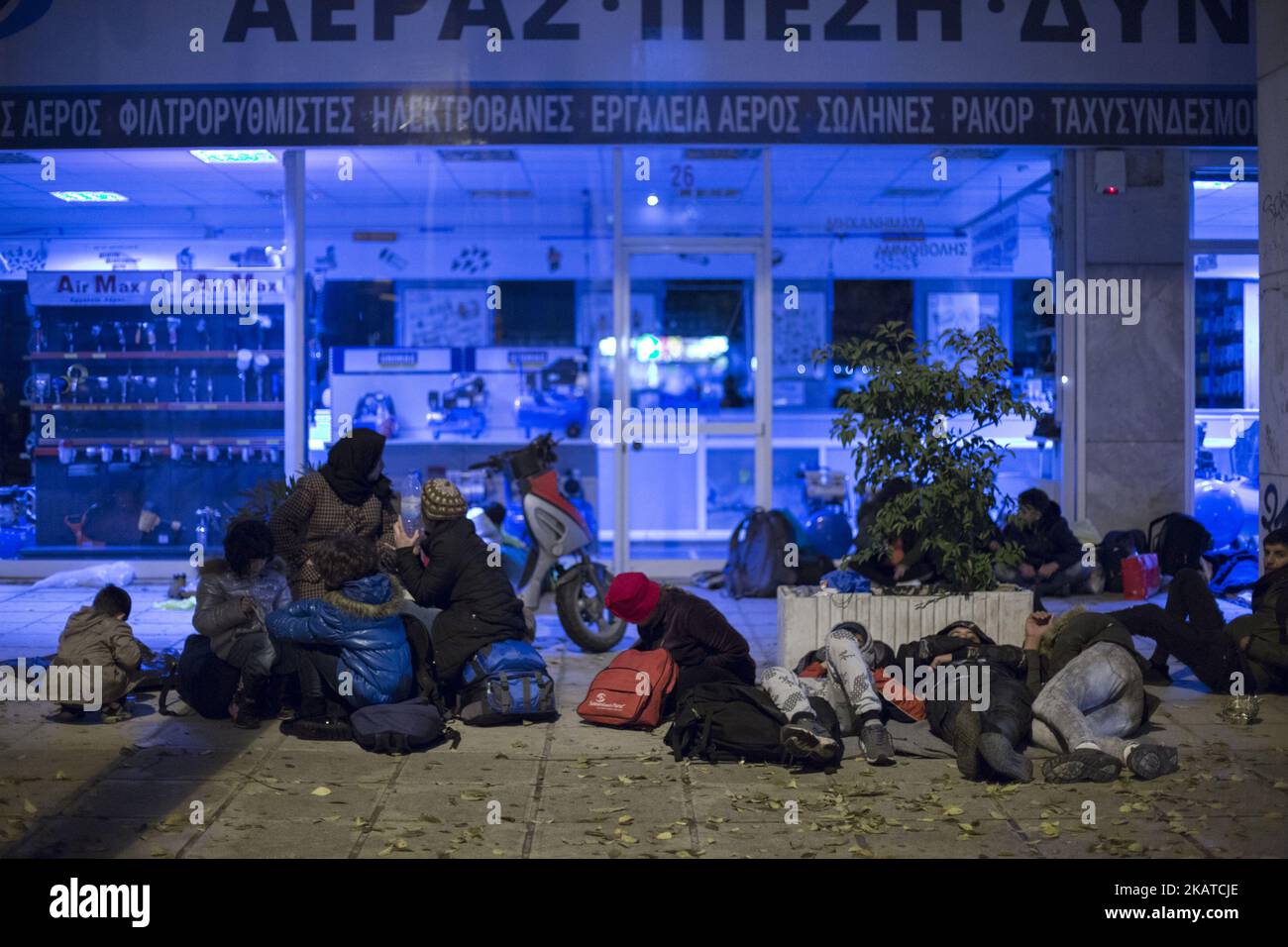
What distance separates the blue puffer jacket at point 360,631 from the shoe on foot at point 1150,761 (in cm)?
331

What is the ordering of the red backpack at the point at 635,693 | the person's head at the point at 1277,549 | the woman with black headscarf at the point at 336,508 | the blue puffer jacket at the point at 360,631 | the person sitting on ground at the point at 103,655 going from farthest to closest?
the person's head at the point at 1277,549
the woman with black headscarf at the point at 336,508
the person sitting on ground at the point at 103,655
the red backpack at the point at 635,693
the blue puffer jacket at the point at 360,631

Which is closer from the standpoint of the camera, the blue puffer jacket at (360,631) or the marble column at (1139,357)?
the blue puffer jacket at (360,631)

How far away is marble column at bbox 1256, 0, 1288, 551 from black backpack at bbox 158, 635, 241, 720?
20.3ft

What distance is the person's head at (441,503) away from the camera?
23.9ft

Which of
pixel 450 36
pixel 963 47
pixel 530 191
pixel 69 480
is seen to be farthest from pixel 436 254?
pixel 963 47

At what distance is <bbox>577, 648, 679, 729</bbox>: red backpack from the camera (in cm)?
681

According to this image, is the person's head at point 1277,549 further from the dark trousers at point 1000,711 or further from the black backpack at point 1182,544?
the black backpack at point 1182,544

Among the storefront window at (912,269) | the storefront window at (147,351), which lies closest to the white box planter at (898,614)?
the storefront window at (912,269)

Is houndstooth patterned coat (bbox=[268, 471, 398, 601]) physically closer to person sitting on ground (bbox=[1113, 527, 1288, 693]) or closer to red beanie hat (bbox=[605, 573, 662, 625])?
red beanie hat (bbox=[605, 573, 662, 625])

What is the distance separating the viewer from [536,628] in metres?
9.70

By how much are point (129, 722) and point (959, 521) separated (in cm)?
445

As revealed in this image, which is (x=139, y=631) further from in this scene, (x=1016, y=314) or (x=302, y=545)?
(x=1016, y=314)

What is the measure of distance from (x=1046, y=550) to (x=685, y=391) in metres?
3.15

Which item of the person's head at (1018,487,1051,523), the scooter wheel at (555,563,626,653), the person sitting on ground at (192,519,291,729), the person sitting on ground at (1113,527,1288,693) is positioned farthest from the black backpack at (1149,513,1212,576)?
the person sitting on ground at (192,519,291,729)
